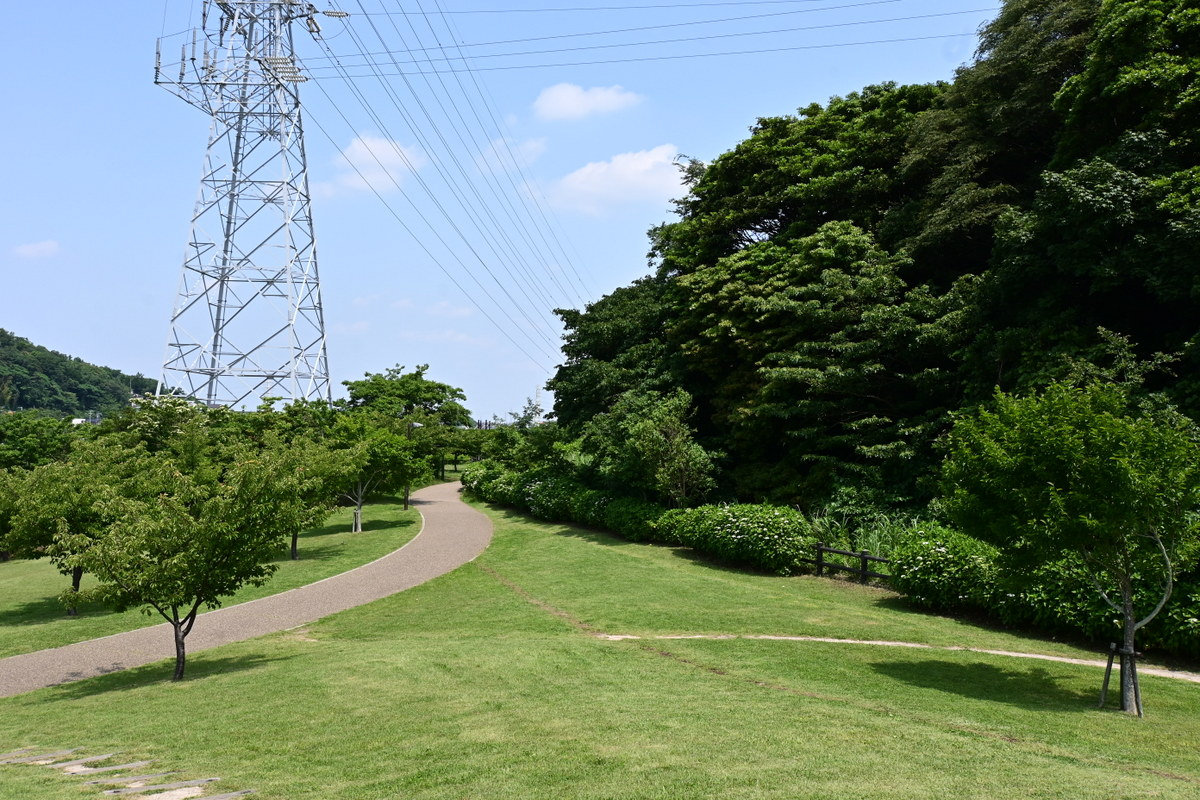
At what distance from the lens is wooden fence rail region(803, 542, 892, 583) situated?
19.4 metres

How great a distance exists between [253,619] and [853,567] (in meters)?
14.6

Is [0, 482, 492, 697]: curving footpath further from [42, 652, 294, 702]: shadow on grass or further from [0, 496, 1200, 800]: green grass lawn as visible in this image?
[0, 496, 1200, 800]: green grass lawn

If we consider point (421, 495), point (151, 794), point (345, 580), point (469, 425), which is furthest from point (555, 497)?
point (469, 425)

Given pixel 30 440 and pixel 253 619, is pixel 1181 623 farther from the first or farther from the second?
pixel 30 440

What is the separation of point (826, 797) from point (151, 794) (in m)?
5.42

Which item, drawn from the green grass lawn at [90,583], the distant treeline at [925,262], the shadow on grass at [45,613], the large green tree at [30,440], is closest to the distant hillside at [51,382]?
the large green tree at [30,440]

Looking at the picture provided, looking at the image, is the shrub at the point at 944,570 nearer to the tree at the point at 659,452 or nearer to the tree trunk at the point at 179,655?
the tree at the point at 659,452

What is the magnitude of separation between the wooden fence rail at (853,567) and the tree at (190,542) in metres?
13.2

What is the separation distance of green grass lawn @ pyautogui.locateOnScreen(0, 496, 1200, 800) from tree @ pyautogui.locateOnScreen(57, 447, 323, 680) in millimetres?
1472

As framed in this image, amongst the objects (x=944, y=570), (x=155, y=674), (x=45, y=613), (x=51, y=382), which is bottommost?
(x=45, y=613)

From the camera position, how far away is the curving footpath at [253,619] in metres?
14.3

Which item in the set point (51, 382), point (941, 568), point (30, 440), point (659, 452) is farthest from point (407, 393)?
point (51, 382)

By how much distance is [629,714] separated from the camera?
28.4ft

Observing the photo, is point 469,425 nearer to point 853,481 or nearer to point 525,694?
point 853,481
